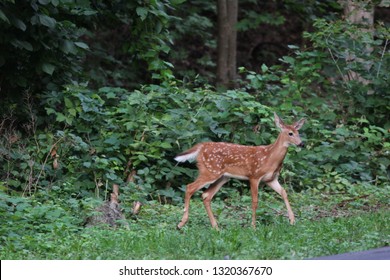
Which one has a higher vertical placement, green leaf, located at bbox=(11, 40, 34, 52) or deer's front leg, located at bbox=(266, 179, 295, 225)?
green leaf, located at bbox=(11, 40, 34, 52)

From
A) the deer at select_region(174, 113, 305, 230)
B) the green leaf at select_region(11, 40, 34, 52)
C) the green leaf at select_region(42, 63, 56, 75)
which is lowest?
the deer at select_region(174, 113, 305, 230)

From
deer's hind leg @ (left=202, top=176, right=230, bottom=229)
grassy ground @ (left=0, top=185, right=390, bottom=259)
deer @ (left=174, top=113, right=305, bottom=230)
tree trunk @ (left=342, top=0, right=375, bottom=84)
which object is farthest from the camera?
tree trunk @ (left=342, top=0, right=375, bottom=84)

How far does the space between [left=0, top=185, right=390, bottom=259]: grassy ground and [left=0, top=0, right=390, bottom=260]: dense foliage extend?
59 cm

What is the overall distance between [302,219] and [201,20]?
11380 millimetres

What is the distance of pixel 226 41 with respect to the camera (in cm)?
2098

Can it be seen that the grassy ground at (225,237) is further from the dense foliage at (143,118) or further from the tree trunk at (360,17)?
the tree trunk at (360,17)

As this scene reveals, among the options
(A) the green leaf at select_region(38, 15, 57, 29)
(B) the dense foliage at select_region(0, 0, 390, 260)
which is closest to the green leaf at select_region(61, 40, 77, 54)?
(B) the dense foliage at select_region(0, 0, 390, 260)

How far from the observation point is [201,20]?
22.6 meters

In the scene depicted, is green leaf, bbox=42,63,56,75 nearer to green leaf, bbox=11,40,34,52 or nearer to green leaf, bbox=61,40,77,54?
green leaf, bbox=61,40,77,54

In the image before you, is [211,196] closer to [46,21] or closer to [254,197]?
[254,197]

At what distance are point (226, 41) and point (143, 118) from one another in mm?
6485

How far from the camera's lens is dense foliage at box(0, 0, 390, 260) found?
1327 centimetres

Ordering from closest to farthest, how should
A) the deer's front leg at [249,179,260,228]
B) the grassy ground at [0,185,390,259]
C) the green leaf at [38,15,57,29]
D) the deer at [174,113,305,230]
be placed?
1. the grassy ground at [0,185,390,259]
2. the deer's front leg at [249,179,260,228]
3. the deer at [174,113,305,230]
4. the green leaf at [38,15,57,29]
